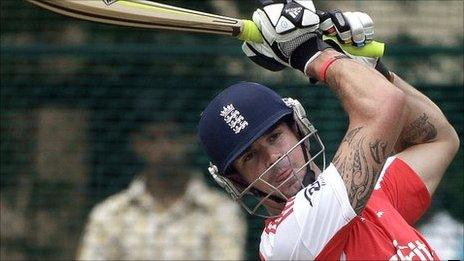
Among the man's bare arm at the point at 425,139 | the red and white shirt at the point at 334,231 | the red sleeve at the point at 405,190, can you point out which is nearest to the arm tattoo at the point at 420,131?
the man's bare arm at the point at 425,139

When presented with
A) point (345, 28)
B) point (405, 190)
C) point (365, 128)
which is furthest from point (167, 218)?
point (365, 128)

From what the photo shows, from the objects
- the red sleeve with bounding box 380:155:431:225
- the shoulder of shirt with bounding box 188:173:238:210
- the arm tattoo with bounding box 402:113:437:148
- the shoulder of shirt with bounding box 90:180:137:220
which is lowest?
the shoulder of shirt with bounding box 90:180:137:220

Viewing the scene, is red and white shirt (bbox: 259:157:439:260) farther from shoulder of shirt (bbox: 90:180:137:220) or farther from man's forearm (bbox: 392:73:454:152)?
shoulder of shirt (bbox: 90:180:137:220)

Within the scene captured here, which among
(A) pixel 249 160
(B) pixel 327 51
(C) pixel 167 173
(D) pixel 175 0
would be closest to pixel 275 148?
(A) pixel 249 160

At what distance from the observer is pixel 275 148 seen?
370 centimetres

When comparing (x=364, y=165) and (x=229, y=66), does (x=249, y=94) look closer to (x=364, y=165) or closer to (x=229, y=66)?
(x=364, y=165)

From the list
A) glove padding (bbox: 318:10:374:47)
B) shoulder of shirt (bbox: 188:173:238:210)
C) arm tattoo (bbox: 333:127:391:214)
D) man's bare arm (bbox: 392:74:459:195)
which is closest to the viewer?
arm tattoo (bbox: 333:127:391:214)

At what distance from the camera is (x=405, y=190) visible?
3.96m

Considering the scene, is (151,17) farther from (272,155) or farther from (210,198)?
(210,198)

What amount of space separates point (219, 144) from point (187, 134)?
2354mm

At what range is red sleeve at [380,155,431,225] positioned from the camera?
12.9 ft

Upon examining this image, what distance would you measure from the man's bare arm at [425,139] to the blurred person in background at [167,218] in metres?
1.83

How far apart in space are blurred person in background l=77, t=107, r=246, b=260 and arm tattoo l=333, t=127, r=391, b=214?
8.35ft

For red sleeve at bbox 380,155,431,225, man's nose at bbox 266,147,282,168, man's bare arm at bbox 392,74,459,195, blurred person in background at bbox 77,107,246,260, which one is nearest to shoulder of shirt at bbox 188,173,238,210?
blurred person in background at bbox 77,107,246,260
